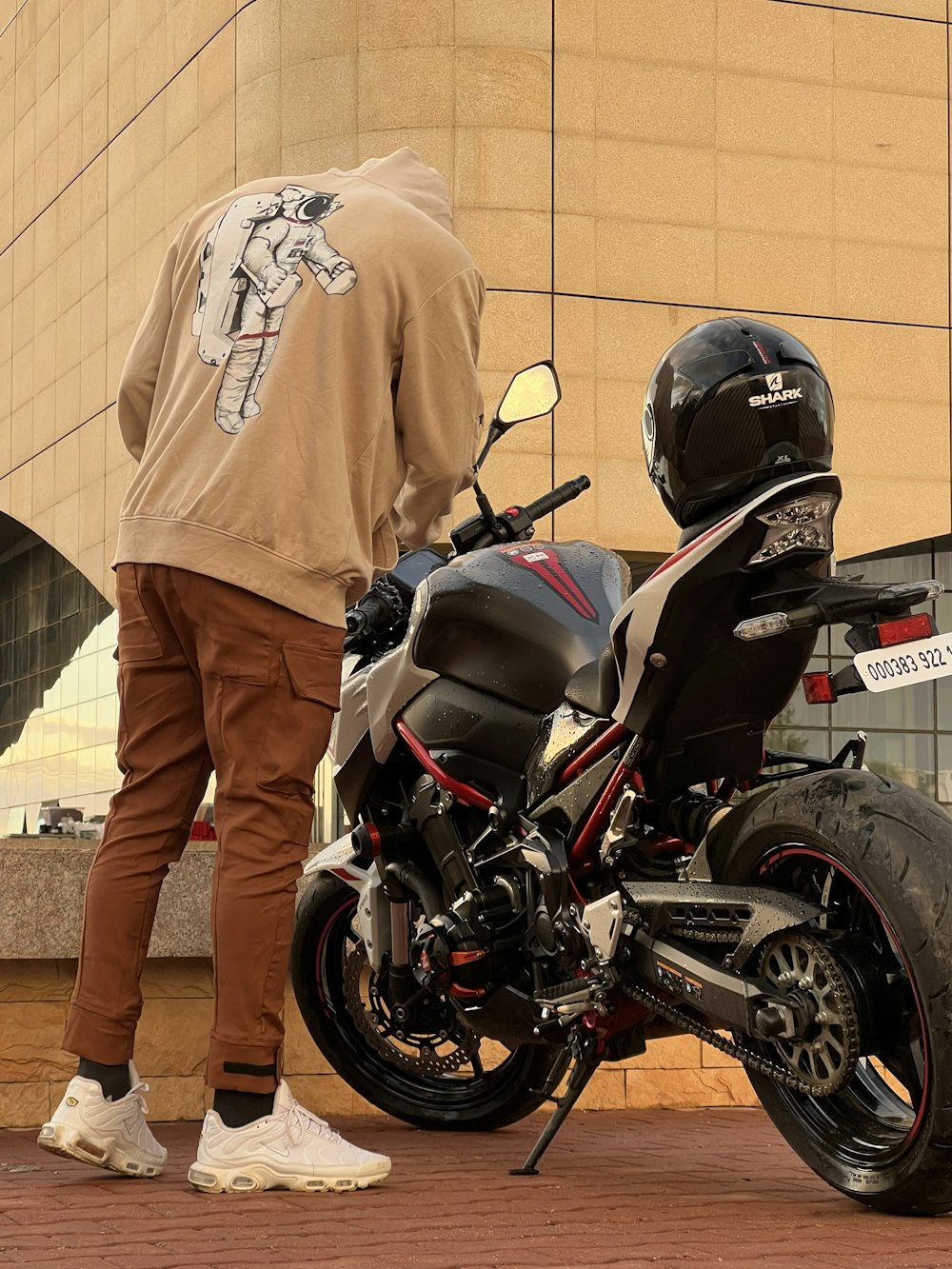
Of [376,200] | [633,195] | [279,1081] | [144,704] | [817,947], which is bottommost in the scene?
[279,1081]

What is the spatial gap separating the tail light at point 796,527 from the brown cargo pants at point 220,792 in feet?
3.12

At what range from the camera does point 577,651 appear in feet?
13.4

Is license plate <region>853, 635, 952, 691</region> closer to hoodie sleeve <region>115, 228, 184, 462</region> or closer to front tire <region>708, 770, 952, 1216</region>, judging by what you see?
front tire <region>708, 770, 952, 1216</region>

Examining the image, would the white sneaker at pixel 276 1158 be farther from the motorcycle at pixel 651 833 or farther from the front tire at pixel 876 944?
the front tire at pixel 876 944

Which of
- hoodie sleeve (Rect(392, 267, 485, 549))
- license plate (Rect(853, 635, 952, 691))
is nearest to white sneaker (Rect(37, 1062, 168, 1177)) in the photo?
hoodie sleeve (Rect(392, 267, 485, 549))

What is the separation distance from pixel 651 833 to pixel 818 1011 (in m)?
0.64

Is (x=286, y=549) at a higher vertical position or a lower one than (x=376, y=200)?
lower

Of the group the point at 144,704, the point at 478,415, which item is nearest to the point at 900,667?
the point at 478,415

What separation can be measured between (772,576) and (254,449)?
1.09 m

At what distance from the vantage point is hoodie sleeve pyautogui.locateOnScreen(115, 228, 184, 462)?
4070 mm

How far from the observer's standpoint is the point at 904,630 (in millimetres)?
3143

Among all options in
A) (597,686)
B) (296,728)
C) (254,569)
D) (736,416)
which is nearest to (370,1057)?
(296,728)

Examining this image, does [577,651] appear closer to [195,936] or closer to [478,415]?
[478,415]

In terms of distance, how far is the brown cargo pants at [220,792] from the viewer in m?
3.64
